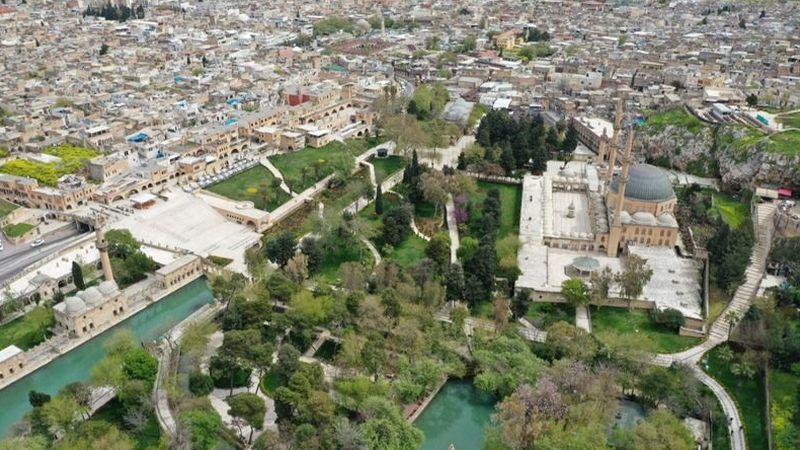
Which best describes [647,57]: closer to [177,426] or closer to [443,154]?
[443,154]

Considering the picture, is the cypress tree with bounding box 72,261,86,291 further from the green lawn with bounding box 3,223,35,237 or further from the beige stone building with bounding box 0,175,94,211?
the beige stone building with bounding box 0,175,94,211

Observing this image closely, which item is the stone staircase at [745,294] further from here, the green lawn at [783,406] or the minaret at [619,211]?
the minaret at [619,211]

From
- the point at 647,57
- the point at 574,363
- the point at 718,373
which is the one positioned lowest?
the point at 718,373

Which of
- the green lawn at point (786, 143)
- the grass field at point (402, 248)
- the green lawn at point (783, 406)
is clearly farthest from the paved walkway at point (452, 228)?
the green lawn at point (786, 143)

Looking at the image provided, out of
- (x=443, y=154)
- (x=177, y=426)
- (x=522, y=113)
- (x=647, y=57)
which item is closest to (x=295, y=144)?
(x=443, y=154)

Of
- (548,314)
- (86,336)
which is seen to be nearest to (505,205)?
(548,314)

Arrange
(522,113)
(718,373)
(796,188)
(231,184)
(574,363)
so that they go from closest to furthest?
(574,363) < (718,373) < (796,188) < (231,184) < (522,113)

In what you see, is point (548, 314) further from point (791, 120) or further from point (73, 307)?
point (791, 120)

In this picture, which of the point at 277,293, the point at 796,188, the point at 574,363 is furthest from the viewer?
the point at 796,188
